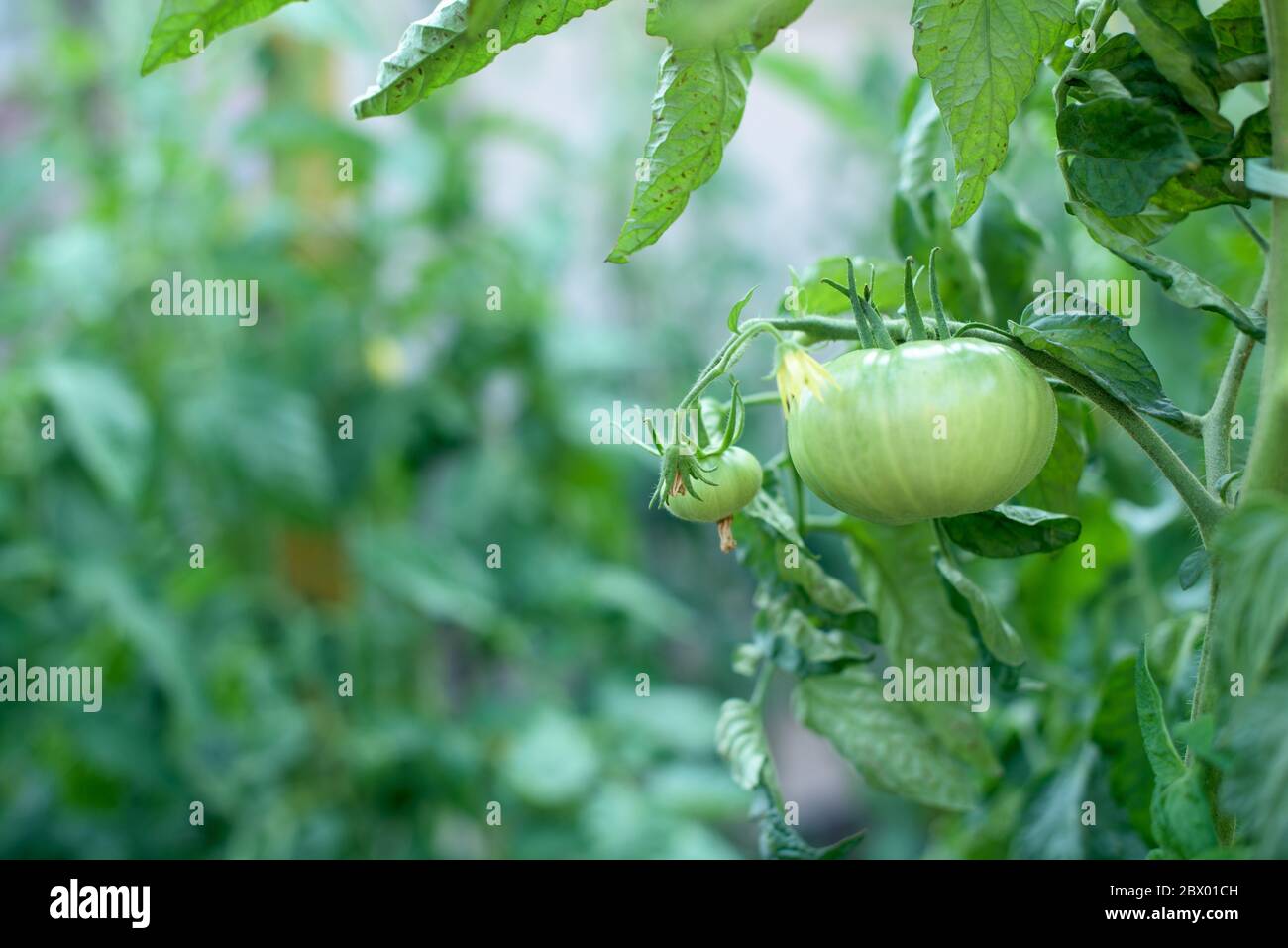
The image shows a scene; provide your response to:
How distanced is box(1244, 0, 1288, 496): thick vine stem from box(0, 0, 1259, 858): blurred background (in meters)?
0.42

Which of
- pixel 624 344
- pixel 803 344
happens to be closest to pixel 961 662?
pixel 803 344

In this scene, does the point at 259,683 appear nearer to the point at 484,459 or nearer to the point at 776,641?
the point at 484,459

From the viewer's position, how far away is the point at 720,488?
1.10 ft

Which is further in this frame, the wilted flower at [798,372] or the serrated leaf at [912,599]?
the serrated leaf at [912,599]

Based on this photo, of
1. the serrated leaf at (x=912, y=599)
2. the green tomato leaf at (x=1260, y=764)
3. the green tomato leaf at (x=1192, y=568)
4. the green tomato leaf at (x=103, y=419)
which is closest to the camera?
the green tomato leaf at (x=1260, y=764)

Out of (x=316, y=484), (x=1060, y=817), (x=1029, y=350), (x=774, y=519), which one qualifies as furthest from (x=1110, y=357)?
(x=316, y=484)

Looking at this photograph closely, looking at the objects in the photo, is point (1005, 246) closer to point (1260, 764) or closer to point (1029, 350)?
point (1029, 350)

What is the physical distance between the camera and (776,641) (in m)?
0.45

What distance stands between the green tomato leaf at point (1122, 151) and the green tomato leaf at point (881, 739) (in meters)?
0.21

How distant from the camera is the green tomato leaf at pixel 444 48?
32cm

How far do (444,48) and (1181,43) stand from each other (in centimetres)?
20

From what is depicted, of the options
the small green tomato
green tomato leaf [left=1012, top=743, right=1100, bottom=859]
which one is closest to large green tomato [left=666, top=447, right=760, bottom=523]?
the small green tomato

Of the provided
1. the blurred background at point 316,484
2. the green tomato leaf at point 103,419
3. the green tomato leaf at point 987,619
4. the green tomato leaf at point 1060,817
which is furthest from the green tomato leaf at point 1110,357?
the green tomato leaf at point 103,419

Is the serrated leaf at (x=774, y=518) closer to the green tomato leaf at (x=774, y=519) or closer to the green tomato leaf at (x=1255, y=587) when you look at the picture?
the green tomato leaf at (x=774, y=519)
